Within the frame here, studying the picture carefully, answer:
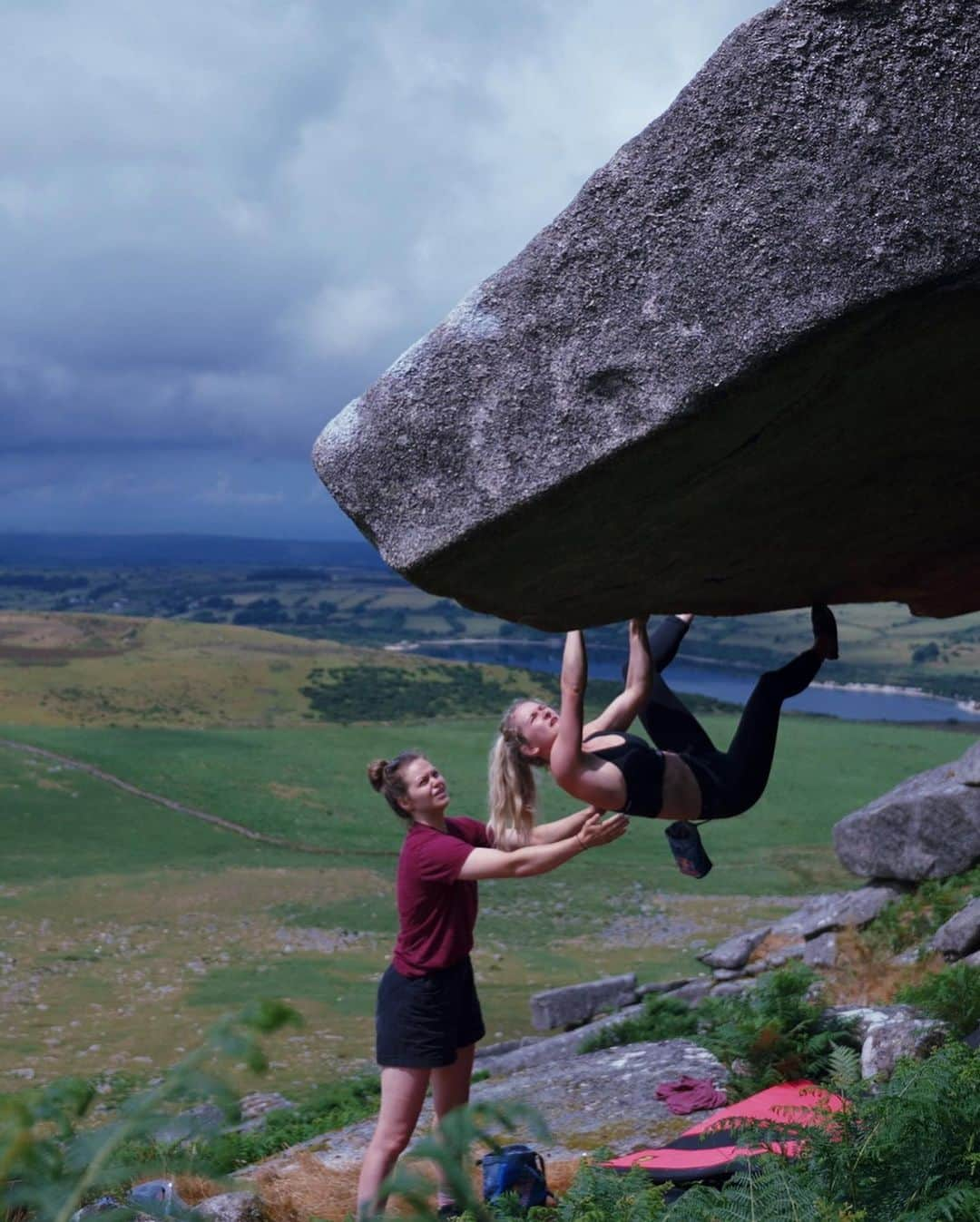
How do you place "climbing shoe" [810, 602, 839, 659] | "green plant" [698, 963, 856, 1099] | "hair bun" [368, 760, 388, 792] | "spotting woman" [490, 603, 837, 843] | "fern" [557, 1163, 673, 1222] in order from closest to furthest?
"fern" [557, 1163, 673, 1222], "spotting woman" [490, 603, 837, 843], "hair bun" [368, 760, 388, 792], "climbing shoe" [810, 602, 839, 659], "green plant" [698, 963, 856, 1099]

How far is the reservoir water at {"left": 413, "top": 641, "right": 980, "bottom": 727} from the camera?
1957 inches

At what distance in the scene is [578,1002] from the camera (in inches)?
568

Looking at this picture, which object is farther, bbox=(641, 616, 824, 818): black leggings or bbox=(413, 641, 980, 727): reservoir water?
bbox=(413, 641, 980, 727): reservoir water

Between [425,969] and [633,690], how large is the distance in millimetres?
1695

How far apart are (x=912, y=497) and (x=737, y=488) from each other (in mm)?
1062

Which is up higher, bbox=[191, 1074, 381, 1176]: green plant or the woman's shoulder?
the woman's shoulder

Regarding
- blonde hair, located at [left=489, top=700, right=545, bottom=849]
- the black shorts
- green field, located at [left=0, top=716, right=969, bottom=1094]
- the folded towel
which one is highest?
blonde hair, located at [left=489, top=700, right=545, bottom=849]

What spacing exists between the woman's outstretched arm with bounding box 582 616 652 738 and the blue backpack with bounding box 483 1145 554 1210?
1990mm

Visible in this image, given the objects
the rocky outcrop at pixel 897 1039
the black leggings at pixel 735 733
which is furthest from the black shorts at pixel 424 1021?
the rocky outcrop at pixel 897 1039

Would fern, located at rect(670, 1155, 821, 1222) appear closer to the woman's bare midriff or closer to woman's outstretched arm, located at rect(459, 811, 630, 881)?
woman's outstretched arm, located at rect(459, 811, 630, 881)

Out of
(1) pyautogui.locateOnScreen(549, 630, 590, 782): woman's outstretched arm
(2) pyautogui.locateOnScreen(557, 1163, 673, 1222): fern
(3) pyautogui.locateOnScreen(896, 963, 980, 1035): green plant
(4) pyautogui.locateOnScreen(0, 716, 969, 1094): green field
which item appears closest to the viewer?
(2) pyautogui.locateOnScreen(557, 1163, 673, 1222): fern

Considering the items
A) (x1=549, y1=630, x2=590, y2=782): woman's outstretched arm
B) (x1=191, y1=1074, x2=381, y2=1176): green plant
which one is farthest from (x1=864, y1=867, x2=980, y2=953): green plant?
(x1=549, y1=630, x2=590, y2=782): woman's outstretched arm

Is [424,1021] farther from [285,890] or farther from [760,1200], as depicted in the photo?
[285,890]

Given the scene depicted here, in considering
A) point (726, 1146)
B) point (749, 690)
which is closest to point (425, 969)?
point (726, 1146)
